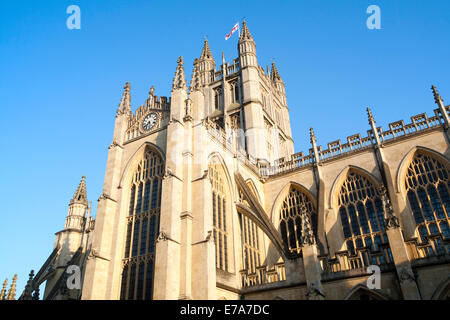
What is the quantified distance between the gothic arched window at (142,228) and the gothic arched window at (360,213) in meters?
12.2

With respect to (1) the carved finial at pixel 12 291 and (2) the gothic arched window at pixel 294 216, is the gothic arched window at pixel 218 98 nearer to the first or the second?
(2) the gothic arched window at pixel 294 216

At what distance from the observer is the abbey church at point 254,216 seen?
16516 millimetres

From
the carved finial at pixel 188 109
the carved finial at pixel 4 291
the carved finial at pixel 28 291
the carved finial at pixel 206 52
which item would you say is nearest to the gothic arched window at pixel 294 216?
the carved finial at pixel 188 109

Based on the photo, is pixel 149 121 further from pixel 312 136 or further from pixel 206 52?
pixel 206 52

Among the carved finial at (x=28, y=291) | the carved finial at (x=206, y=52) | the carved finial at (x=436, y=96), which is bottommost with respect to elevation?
the carved finial at (x=28, y=291)

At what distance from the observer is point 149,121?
78.4 ft

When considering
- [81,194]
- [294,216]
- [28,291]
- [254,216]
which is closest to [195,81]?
[254,216]

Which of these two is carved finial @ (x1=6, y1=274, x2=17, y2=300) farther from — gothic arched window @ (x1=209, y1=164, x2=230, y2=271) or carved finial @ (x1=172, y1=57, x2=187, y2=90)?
carved finial @ (x1=172, y1=57, x2=187, y2=90)

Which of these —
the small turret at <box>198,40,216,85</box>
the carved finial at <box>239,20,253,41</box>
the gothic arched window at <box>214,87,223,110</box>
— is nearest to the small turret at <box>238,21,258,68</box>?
the carved finial at <box>239,20,253,41</box>

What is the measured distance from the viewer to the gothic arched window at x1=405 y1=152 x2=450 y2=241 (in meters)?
20.8

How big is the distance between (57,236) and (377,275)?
28.1m

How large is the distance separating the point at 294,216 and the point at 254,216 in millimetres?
5077
